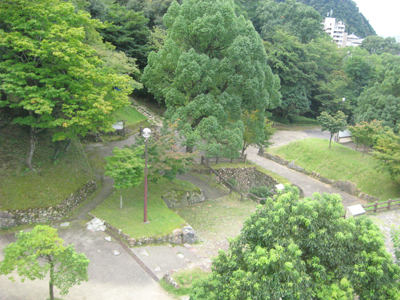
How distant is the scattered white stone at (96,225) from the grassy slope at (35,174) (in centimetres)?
189

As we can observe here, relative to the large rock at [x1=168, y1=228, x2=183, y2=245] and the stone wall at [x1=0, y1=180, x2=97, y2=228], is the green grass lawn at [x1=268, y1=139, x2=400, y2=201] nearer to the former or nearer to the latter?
the large rock at [x1=168, y1=228, x2=183, y2=245]

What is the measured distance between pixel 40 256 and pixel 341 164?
77.8 ft

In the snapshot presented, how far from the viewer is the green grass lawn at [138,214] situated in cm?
1330

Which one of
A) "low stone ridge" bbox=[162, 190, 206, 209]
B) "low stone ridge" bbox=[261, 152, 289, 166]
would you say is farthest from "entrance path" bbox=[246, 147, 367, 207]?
"low stone ridge" bbox=[162, 190, 206, 209]

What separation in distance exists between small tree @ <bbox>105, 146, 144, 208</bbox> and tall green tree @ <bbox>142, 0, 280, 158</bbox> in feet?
13.9

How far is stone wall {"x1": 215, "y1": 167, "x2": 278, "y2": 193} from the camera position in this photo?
23.1 metres

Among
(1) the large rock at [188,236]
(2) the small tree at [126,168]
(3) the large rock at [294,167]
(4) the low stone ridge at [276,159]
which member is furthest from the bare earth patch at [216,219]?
(4) the low stone ridge at [276,159]

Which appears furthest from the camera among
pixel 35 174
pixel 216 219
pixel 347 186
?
pixel 347 186

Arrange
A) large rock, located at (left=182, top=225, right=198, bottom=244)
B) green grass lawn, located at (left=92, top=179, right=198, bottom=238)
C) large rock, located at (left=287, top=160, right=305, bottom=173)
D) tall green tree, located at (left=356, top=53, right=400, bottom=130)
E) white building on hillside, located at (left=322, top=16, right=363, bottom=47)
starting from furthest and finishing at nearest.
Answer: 1. white building on hillside, located at (left=322, top=16, right=363, bottom=47)
2. large rock, located at (left=287, top=160, right=305, bottom=173)
3. tall green tree, located at (left=356, top=53, right=400, bottom=130)
4. large rock, located at (left=182, top=225, right=198, bottom=244)
5. green grass lawn, located at (left=92, top=179, right=198, bottom=238)

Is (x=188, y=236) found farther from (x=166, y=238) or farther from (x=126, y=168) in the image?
(x=126, y=168)

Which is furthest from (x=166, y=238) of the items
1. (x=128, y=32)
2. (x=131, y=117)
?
(x=128, y=32)

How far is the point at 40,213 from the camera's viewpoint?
13156mm

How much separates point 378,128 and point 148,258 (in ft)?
68.3

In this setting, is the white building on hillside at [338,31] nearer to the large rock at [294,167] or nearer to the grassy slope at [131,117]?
the large rock at [294,167]
